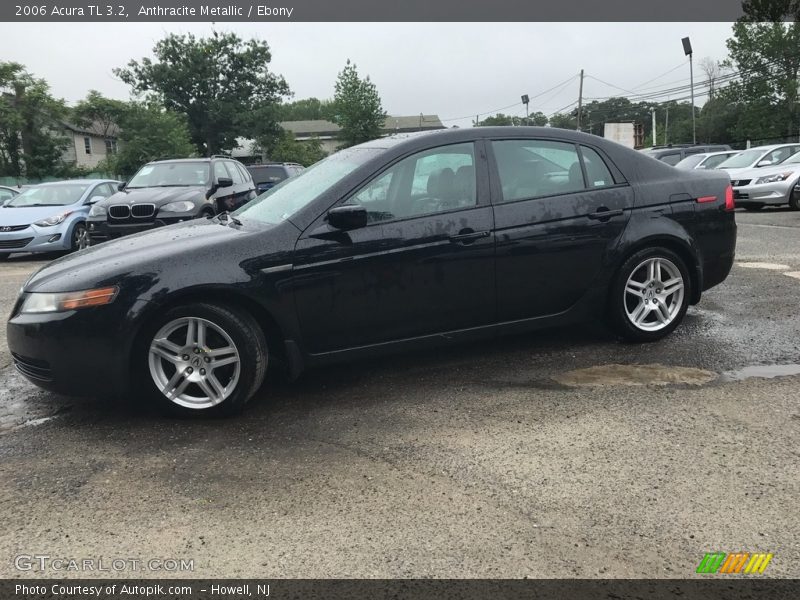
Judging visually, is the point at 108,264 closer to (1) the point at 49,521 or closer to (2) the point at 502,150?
(1) the point at 49,521

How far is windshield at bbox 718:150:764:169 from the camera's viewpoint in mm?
17047

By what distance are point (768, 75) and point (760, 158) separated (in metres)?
54.2

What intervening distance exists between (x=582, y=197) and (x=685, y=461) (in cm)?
217

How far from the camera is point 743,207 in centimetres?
1697

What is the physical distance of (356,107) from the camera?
4934 cm

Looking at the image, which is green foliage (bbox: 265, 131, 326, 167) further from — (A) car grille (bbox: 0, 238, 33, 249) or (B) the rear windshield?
(A) car grille (bbox: 0, 238, 33, 249)

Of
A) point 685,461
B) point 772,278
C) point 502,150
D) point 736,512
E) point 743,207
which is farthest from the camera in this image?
point 743,207

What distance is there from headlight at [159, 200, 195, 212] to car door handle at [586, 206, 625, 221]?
288 inches

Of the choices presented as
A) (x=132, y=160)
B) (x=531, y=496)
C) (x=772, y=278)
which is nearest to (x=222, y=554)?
(x=531, y=496)

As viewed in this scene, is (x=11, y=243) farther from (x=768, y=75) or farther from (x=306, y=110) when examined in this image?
(x=306, y=110)

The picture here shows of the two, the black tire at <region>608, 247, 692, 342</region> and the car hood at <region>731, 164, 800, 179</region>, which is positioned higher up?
the car hood at <region>731, 164, 800, 179</region>

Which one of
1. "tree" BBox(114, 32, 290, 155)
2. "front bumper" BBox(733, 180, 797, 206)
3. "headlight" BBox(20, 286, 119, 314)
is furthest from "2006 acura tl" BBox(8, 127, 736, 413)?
"tree" BBox(114, 32, 290, 155)

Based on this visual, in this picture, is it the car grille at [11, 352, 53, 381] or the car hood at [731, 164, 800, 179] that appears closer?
the car grille at [11, 352, 53, 381]

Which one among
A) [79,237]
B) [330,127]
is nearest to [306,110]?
[330,127]
